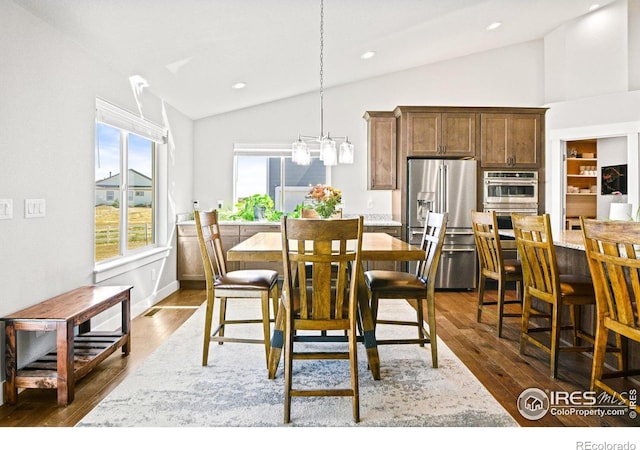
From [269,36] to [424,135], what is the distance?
262 centimetres

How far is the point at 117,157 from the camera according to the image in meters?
4.40

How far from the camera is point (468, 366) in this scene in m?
3.15

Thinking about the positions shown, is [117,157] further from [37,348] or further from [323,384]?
[323,384]

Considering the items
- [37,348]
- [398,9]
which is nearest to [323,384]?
[37,348]

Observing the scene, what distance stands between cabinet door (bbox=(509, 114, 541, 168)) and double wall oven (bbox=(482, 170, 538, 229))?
0.56 feet

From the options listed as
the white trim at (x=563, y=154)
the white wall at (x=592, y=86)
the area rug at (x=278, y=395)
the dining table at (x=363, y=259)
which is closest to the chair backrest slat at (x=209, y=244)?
the dining table at (x=363, y=259)

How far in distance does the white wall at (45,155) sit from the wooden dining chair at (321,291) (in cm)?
159

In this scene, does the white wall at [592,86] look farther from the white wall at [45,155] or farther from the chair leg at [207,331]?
the white wall at [45,155]

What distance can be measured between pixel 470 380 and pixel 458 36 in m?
4.18

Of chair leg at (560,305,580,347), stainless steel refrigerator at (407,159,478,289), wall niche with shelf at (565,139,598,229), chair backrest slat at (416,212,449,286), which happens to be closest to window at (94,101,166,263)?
chair backrest slat at (416,212,449,286)

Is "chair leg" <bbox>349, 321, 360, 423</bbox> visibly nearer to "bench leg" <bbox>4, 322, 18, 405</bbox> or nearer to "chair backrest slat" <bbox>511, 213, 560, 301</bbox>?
"chair backrest slat" <bbox>511, 213, 560, 301</bbox>

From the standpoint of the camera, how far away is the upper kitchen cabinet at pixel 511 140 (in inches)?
235
